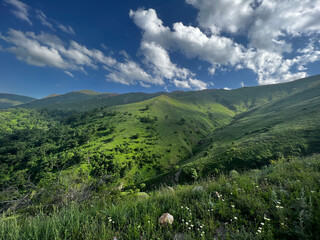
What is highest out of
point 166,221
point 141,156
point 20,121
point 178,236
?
point 20,121

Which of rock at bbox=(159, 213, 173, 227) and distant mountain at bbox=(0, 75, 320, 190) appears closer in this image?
rock at bbox=(159, 213, 173, 227)

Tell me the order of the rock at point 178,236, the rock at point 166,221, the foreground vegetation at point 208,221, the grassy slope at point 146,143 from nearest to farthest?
the foreground vegetation at point 208,221 → the rock at point 178,236 → the rock at point 166,221 → the grassy slope at point 146,143

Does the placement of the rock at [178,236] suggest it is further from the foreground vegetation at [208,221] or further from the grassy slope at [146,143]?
the grassy slope at [146,143]

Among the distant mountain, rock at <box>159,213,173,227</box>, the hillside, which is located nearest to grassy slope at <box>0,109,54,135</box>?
the hillside

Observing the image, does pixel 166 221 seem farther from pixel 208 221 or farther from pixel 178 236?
pixel 208 221

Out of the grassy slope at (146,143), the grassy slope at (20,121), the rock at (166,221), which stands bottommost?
the grassy slope at (146,143)

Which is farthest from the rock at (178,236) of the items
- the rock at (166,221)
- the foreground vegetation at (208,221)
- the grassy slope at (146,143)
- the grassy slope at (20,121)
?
the grassy slope at (20,121)

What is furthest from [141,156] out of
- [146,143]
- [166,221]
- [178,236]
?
[178,236]

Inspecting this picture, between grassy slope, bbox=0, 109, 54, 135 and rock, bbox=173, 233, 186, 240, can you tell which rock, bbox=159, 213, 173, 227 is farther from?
grassy slope, bbox=0, 109, 54, 135

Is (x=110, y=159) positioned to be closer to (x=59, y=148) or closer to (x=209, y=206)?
Answer: (x=59, y=148)

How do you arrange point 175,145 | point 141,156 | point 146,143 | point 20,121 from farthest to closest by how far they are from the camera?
1. point 20,121
2. point 146,143
3. point 175,145
4. point 141,156

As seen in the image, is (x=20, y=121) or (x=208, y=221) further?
(x=20, y=121)

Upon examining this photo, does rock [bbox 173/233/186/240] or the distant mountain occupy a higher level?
rock [bbox 173/233/186/240]

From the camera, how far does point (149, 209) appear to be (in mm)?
4441
